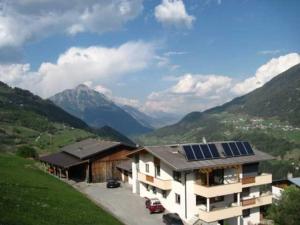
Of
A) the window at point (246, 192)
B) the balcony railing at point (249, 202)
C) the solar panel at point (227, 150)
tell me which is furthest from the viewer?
the window at point (246, 192)

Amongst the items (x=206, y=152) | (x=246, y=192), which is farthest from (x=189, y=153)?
(x=246, y=192)

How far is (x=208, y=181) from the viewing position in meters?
48.6

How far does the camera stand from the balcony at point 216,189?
46.9 metres

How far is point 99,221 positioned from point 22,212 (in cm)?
984

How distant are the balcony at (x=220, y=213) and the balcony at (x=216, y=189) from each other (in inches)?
72.5

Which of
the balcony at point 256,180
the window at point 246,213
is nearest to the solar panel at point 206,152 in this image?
the balcony at point 256,180

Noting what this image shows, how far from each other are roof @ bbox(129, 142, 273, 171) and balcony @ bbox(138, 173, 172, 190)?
3429mm

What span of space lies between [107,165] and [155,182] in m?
19.6

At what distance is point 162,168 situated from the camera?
175 ft

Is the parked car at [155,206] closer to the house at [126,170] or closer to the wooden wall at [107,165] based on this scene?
the house at [126,170]

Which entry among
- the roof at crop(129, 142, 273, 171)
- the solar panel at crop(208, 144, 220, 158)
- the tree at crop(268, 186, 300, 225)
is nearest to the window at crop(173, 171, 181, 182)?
the roof at crop(129, 142, 273, 171)

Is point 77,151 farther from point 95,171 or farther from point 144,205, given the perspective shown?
point 144,205

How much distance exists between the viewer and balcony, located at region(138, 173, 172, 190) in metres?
51.1

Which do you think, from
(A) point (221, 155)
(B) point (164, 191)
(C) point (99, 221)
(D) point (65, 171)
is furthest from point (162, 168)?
(D) point (65, 171)
